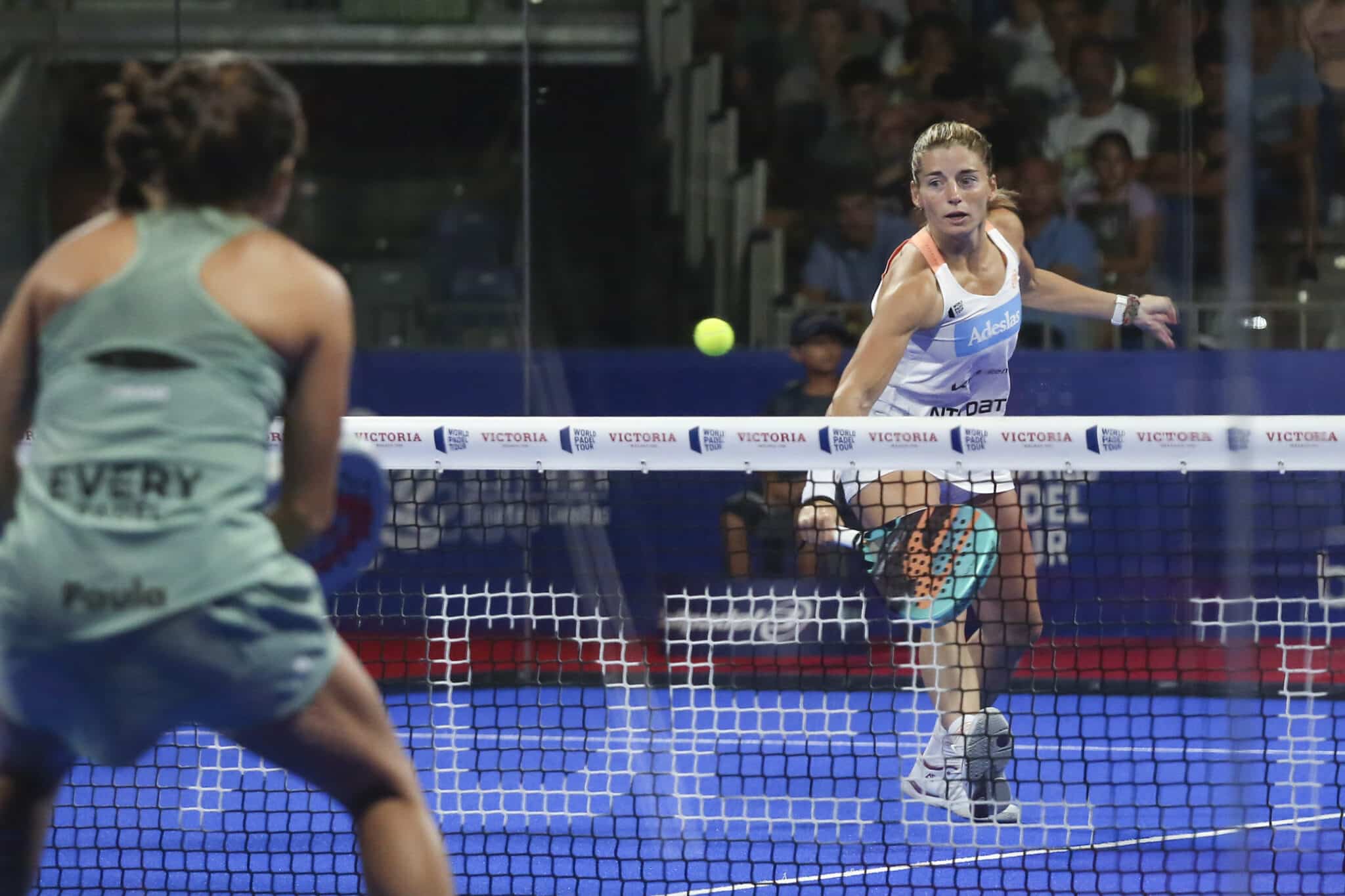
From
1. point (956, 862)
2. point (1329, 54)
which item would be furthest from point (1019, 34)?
point (956, 862)

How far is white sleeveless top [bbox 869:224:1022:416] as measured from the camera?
456 cm

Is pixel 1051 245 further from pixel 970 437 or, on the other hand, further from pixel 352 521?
pixel 352 521

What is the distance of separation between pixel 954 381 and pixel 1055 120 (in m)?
3.52

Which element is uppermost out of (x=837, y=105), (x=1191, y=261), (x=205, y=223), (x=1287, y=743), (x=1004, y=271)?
(x=837, y=105)

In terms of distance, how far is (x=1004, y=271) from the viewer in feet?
15.4

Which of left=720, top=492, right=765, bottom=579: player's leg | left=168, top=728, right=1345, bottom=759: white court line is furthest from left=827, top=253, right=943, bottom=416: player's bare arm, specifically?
left=720, top=492, right=765, bottom=579: player's leg

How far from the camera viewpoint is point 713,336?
24.6ft

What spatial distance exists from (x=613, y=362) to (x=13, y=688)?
18.1 feet

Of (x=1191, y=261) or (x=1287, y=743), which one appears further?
(x=1191, y=261)

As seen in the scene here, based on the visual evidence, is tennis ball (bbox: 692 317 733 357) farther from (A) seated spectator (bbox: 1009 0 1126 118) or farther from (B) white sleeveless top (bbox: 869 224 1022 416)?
(B) white sleeveless top (bbox: 869 224 1022 416)

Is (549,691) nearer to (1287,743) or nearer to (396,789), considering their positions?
(1287,743)

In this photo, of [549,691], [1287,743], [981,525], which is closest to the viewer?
[981,525]

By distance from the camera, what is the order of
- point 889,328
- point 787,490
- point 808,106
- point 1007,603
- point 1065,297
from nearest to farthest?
1. point 889,328
2. point 1007,603
3. point 1065,297
4. point 787,490
5. point 808,106

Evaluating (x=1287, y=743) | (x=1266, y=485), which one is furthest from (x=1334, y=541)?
(x=1287, y=743)
